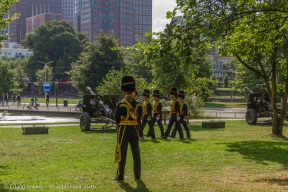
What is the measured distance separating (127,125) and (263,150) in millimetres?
6375

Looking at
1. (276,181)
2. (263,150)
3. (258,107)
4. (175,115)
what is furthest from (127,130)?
(258,107)

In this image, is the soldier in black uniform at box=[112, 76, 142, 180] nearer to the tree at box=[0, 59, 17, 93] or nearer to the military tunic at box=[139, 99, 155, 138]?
the military tunic at box=[139, 99, 155, 138]

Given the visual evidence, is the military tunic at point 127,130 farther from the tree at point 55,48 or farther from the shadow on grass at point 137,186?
the tree at point 55,48

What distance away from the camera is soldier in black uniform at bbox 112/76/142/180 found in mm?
10602

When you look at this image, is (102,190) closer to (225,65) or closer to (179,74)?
(179,74)

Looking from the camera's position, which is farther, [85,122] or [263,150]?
[85,122]

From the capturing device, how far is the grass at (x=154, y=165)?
32.7 feet

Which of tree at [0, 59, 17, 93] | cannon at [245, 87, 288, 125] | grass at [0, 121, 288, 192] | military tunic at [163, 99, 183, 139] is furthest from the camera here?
tree at [0, 59, 17, 93]

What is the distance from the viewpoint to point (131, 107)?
424 inches

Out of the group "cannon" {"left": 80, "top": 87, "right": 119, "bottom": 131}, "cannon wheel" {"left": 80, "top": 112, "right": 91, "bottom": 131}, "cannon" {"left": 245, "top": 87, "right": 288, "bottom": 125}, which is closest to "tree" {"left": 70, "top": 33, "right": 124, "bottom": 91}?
"cannon" {"left": 245, "top": 87, "right": 288, "bottom": 125}

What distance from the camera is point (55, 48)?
366ft

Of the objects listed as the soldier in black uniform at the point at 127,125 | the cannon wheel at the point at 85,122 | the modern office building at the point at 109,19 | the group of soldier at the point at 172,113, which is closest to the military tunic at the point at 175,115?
the group of soldier at the point at 172,113

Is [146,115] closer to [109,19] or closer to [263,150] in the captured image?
[263,150]

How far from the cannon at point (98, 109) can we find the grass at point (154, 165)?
5.18 meters
